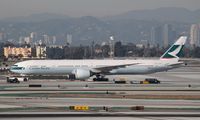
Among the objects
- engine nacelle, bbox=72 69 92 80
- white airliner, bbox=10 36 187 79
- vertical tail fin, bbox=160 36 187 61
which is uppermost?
vertical tail fin, bbox=160 36 187 61

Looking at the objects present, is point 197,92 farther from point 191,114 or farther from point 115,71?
point 115,71

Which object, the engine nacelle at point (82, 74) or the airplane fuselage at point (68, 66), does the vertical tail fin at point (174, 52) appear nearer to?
the airplane fuselage at point (68, 66)

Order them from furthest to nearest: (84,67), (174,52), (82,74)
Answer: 1. (174,52)
2. (84,67)
3. (82,74)

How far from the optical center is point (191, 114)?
154ft

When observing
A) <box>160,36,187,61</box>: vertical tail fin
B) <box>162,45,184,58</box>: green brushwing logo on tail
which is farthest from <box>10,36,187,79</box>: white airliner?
<box>162,45,184,58</box>: green brushwing logo on tail

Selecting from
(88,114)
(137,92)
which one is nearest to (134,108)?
(88,114)

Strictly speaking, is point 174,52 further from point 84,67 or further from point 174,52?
point 84,67

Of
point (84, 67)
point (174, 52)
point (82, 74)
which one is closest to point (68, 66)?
point (84, 67)

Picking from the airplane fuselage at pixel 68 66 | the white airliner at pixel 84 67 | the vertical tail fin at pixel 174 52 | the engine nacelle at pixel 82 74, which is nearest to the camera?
the engine nacelle at pixel 82 74

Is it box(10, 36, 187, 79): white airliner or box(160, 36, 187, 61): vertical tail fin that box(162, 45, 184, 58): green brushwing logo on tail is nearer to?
box(160, 36, 187, 61): vertical tail fin

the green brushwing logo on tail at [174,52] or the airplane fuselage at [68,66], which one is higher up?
the green brushwing logo on tail at [174,52]

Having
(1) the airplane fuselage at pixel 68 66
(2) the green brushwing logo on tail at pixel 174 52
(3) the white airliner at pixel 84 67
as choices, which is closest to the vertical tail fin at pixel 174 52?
(2) the green brushwing logo on tail at pixel 174 52

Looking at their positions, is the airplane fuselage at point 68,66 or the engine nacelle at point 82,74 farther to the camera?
the airplane fuselage at point 68,66

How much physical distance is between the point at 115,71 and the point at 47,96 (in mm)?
39406
